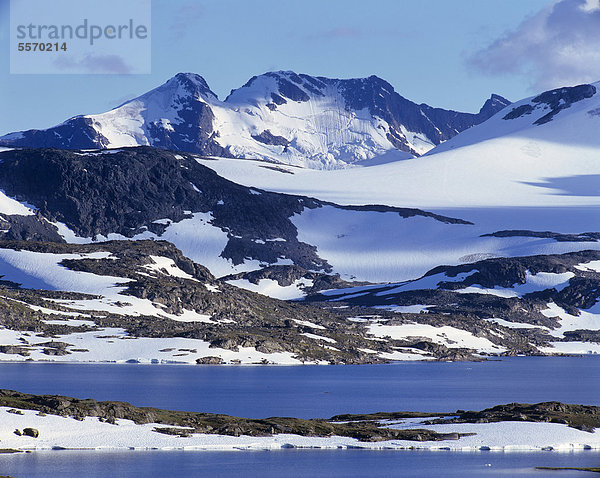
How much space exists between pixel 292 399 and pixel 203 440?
4434 centimetres

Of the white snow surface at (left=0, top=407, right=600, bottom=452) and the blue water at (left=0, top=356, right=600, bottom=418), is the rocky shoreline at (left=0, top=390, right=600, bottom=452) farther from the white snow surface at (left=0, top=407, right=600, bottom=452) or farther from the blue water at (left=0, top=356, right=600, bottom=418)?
the blue water at (left=0, top=356, right=600, bottom=418)

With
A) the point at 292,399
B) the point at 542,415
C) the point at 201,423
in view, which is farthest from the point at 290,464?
the point at 292,399

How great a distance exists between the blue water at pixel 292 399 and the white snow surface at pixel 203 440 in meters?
2.41

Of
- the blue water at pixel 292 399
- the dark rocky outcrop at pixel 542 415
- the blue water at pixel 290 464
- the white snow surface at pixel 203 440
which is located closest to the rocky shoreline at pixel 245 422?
the dark rocky outcrop at pixel 542 415

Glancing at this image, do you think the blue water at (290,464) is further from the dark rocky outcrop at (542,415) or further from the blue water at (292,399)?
the dark rocky outcrop at (542,415)

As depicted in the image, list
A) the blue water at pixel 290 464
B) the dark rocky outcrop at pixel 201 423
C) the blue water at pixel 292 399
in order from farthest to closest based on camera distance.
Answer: the dark rocky outcrop at pixel 201 423 → the blue water at pixel 292 399 → the blue water at pixel 290 464

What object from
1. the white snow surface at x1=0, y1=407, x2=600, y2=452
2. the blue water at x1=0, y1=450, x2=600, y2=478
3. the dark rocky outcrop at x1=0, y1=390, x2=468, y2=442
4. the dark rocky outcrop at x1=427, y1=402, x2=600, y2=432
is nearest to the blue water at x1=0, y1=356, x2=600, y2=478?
the blue water at x1=0, y1=450, x2=600, y2=478

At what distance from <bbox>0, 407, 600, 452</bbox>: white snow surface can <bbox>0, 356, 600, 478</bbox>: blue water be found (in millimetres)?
2406

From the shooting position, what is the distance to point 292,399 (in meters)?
134

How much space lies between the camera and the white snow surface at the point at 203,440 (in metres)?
86.9

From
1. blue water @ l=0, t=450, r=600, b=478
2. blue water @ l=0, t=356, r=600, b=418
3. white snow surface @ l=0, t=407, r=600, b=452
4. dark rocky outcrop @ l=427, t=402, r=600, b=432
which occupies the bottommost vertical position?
blue water @ l=0, t=450, r=600, b=478

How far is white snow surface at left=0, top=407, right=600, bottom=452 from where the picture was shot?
285ft

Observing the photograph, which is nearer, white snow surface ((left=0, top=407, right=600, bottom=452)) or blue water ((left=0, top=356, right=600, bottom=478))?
blue water ((left=0, top=356, right=600, bottom=478))

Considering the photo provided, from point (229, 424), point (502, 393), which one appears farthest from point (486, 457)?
point (502, 393)
